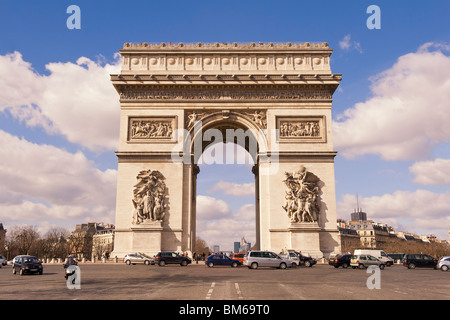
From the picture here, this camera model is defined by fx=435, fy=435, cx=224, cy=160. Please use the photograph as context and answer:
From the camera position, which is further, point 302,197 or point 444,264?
point 302,197

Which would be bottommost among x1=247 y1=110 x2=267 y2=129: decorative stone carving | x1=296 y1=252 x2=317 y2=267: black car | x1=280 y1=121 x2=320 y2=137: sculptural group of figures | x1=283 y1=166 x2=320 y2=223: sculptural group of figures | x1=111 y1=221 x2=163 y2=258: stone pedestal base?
x1=296 y1=252 x2=317 y2=267: black car

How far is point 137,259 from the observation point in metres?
31.4

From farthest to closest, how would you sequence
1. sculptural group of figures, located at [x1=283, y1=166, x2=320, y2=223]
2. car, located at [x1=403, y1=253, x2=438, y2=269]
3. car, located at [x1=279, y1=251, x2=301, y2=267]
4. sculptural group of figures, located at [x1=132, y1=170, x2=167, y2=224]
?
1. car, located at [x1=403, y1=253, x2=438, y2=269]
2. sculptural group of figures, located at [x1=132, y1=170, x2=167, y2=224]
3. sculptural group of figures, located at [x1=283, y1=166, x2=320, y2=223]
4. car, located at [x1=279, y1=251, x2=301, y2=267]

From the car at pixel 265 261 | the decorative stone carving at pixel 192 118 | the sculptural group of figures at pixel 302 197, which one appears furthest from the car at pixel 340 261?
the decorative stone carving at pixel 192 118

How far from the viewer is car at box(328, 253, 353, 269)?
1198 inches

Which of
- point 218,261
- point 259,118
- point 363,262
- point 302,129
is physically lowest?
point 363,262

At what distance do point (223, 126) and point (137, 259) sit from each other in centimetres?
1287

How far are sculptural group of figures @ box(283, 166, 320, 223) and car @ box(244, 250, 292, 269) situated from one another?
213 inches

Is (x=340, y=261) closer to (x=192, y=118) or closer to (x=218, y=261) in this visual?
(x=218, y=261)

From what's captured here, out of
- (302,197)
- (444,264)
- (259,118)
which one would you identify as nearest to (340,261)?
(302,197)

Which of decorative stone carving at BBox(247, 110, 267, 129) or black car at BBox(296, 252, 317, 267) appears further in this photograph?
decorative stone carving at BBox(247, 110, 267, 129)

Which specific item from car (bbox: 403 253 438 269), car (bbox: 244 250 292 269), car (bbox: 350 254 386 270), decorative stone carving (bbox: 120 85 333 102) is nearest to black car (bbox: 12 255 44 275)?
car (bbox: 244 250 292 269)

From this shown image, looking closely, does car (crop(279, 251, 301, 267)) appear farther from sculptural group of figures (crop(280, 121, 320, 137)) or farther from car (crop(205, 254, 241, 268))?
sculptural group of figures (crop(280, 121, 320, 137))

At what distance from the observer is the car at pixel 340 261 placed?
3044cm
